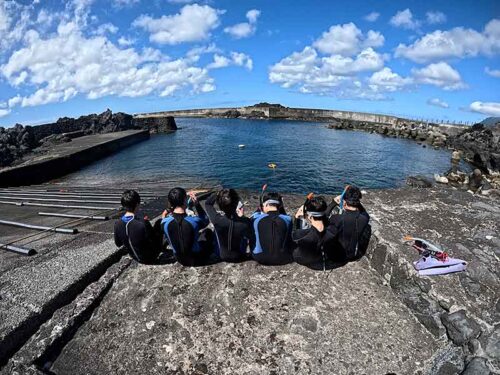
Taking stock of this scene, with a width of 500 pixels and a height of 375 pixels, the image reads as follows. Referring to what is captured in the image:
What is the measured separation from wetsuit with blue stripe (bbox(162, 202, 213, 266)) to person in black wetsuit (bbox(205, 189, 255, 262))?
0.20m

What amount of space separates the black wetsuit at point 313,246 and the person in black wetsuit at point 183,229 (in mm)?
1667

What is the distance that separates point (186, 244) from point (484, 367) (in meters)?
4.12

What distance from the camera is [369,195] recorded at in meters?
7.82

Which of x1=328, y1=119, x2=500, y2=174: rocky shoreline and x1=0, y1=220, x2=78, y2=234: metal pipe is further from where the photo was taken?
x1=328, y1=119, x2=500, y2=174: rocky shoreline

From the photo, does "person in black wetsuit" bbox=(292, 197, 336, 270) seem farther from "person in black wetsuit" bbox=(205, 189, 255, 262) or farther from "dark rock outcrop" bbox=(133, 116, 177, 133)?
"dark rock outcrop" bbox=(133, 116, 177, 133)

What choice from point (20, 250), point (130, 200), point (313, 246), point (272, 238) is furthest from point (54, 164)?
point (313, 246)

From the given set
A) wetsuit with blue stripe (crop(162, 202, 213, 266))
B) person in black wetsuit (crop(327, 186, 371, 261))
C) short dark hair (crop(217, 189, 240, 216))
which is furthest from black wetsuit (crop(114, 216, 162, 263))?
person in black wetsuit (crop(327, 186, 371, 261))

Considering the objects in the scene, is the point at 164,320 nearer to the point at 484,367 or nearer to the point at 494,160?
the point at 484,367

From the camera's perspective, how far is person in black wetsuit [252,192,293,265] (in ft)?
16.1

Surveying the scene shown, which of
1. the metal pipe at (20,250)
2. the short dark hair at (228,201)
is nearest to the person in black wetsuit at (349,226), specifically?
the short dark hair at (228,201)

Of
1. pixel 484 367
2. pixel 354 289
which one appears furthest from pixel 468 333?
pixel 354 289

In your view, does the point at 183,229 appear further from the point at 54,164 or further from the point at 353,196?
the point at 54,164

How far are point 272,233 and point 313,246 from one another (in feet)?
2.36

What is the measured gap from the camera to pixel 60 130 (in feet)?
133
